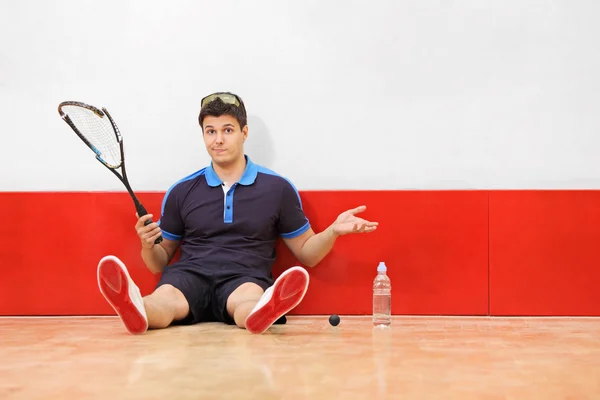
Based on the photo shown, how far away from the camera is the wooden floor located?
1.49 m

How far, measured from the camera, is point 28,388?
1.52 metres

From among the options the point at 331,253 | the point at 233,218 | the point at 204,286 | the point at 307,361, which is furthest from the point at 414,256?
the point at 307,361

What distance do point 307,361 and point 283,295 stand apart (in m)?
0.38

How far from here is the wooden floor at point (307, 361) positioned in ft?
4.89

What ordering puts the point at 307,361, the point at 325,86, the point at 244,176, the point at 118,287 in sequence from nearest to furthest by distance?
the point at 307,361
the point at 118,287
the point at 244,176
the point at 325,86

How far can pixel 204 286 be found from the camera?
2629mm

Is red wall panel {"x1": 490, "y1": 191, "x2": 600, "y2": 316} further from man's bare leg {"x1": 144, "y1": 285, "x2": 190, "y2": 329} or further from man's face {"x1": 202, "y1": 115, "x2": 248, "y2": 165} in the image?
man's bare leg {"x1": 144, "y1": 285, "x2": 190, "y2": 329}

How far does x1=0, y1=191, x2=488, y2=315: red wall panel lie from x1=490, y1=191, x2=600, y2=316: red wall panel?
2.9 inches

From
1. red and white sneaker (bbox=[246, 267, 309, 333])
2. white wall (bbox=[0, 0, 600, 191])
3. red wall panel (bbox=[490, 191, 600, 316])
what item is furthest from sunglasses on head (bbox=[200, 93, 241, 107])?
red wall panel (bbox=[490, 191, 600, 316])

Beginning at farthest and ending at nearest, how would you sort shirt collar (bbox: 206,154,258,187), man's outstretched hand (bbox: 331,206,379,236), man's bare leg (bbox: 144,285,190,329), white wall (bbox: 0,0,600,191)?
1. white wall (bbox: 0,0,600,191)
2. shirt collar (bbox: 206,154,258,187)
3. man's outstretched hand (bbox: 331,206,379,236)
4. man's bare leg (bbox: 144,285,190,329)

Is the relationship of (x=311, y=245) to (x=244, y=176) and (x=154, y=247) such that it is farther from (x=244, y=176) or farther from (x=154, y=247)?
(x=154, y=247)

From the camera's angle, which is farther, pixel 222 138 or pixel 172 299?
pixel 222 138

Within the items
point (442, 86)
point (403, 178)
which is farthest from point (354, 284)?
point (442, 86)

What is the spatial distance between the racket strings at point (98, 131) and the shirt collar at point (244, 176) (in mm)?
375
